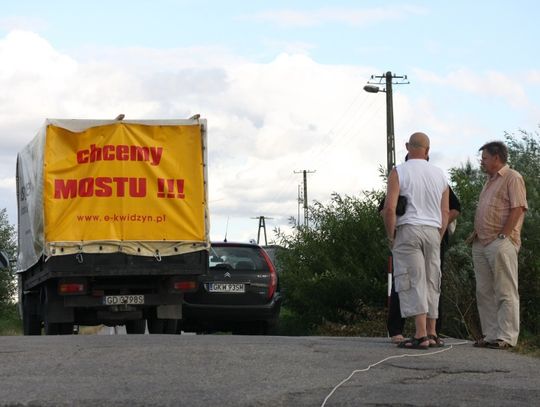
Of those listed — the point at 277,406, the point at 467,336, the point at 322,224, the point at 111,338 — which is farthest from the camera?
the point at 322,224

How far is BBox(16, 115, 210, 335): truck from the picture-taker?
1408 cm

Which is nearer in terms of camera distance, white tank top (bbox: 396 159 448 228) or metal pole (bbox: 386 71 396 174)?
white tank top (bbox: 396 159 448 228)

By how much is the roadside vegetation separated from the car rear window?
2.08 metres

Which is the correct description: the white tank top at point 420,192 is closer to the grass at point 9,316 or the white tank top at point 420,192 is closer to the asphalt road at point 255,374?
the asphalt road at point 255,374

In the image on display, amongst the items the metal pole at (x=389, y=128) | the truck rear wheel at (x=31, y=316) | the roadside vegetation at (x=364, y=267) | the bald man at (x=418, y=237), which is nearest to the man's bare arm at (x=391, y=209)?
the bald man at (x=418, y=237)

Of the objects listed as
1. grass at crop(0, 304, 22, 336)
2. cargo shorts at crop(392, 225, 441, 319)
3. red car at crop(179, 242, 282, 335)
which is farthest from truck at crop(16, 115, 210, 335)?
grass at crop(0, 304, 22, 336)

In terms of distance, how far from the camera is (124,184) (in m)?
14.3

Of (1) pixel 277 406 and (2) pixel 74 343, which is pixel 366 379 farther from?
(2) pixel 74 343

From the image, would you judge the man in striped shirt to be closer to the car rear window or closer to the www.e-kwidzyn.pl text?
the www.e-kwidzyn.pl text

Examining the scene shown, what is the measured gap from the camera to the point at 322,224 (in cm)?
2141

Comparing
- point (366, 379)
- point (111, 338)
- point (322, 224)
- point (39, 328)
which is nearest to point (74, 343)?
point (111, 338)

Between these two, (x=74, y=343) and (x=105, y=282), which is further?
(x=105, y=282)

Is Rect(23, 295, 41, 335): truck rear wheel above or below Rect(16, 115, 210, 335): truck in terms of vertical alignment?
below

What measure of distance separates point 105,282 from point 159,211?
1158 mm
